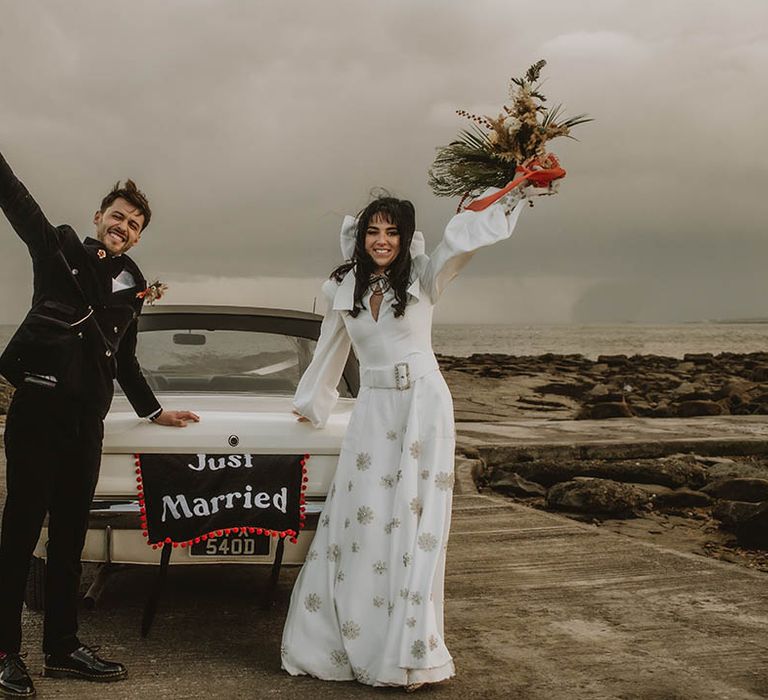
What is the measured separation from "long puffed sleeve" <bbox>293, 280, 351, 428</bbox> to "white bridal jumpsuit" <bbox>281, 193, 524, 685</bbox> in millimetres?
191

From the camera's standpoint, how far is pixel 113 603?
5.20 metres

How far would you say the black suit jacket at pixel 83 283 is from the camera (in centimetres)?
380

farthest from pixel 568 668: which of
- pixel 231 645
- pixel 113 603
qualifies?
pixel 113 603

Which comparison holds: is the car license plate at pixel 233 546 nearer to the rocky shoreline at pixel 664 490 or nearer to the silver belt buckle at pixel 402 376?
the silver belt buckle at pixel 402 376

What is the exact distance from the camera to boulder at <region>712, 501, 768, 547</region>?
276 inches

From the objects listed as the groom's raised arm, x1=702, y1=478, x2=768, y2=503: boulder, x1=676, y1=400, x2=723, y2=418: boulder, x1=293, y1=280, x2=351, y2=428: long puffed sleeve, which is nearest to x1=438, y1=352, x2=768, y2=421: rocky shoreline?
x1=676, y1=400, x2=723, y2=418: boulder

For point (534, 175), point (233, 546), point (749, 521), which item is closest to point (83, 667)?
point (233, 546)

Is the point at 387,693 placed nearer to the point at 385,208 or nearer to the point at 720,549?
the point at 385,208

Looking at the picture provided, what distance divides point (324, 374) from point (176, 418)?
27.1 inches

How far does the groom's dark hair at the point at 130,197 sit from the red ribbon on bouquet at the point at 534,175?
1.35m

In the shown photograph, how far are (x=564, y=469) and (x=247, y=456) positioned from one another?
6098mm

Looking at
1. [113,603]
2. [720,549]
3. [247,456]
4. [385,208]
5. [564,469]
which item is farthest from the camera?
[564,469]

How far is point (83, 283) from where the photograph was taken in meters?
3.96

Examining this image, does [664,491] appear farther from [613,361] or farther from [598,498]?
[613,361]
